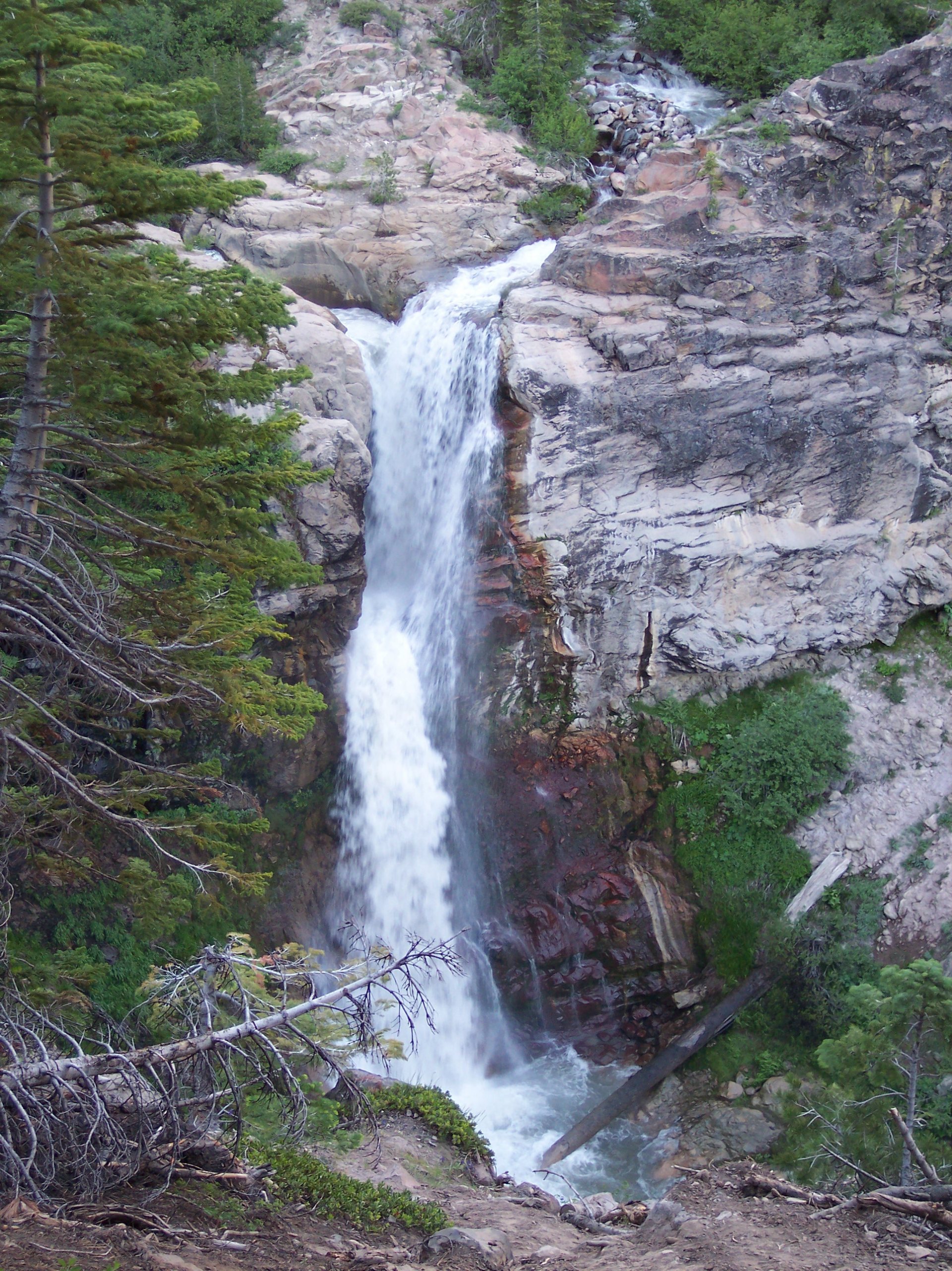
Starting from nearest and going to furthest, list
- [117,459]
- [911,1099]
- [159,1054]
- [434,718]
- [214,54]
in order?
[159,1054]
[117,459]
[911,1099]
[434,718]
[214,54]

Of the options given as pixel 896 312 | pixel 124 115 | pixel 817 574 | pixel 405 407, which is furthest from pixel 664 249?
pixel 124 115

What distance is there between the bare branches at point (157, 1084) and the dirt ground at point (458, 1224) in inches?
8.9

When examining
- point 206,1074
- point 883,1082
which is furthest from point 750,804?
point 206,1074

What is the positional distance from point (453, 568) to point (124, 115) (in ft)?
30.3

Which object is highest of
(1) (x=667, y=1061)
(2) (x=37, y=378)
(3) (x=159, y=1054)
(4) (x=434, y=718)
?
(2) (x=37, y=378)

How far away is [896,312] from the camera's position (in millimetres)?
15367

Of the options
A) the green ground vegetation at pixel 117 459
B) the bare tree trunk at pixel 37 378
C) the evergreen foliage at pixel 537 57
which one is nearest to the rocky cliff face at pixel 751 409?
the evergreen foliage at pixel 537 57

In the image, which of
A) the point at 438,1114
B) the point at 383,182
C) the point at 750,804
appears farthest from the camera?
the point at 383,182

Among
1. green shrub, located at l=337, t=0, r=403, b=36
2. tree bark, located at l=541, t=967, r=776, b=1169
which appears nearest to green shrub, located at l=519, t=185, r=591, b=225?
green shrub, located at l=337, t=0, r=403, b=36

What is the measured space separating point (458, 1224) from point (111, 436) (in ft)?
23.7

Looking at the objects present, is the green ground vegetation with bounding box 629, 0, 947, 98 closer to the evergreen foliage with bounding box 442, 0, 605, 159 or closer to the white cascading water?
the evergreen foliage with bounding box 442, 0, 605, 159

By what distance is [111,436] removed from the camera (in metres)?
7.61

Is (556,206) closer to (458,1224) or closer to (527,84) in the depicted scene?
(527,84)

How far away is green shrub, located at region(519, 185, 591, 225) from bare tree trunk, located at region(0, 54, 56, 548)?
15387 mm
